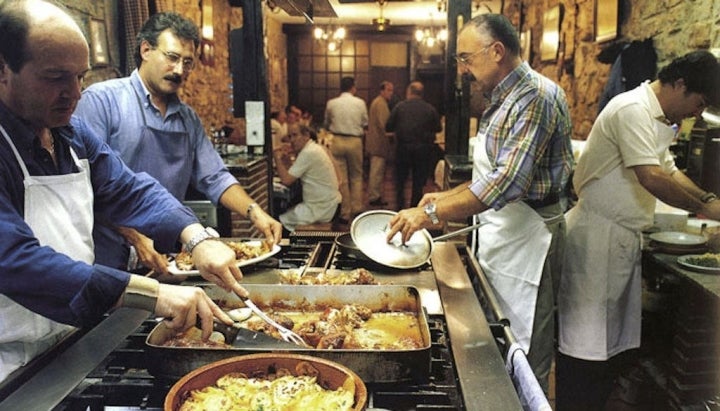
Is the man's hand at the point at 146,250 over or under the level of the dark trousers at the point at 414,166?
over

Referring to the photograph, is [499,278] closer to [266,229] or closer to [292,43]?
[266,229]

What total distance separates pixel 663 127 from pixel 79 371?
312cm

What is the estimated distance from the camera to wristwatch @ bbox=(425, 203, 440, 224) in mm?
2578

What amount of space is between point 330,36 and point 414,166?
565 centimetres

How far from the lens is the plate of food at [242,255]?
2285 mm

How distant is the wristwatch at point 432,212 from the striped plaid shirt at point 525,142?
0.75ft

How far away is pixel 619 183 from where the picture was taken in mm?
3240

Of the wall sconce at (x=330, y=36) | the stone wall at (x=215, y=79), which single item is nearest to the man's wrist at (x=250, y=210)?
the stone wall at (x=215, y=79)

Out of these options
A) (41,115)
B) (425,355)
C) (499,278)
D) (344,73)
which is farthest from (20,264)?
(344,73)

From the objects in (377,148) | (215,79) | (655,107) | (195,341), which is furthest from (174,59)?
(377,148)

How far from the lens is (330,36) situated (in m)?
13.4

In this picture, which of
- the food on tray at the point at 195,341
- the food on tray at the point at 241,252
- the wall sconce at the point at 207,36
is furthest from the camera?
the wall sconce at the point at 207,36

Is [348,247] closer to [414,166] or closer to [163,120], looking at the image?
[163,120]

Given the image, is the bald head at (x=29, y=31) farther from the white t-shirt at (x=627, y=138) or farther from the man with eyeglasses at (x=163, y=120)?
the white t-shirt at (x=627, y=138)
